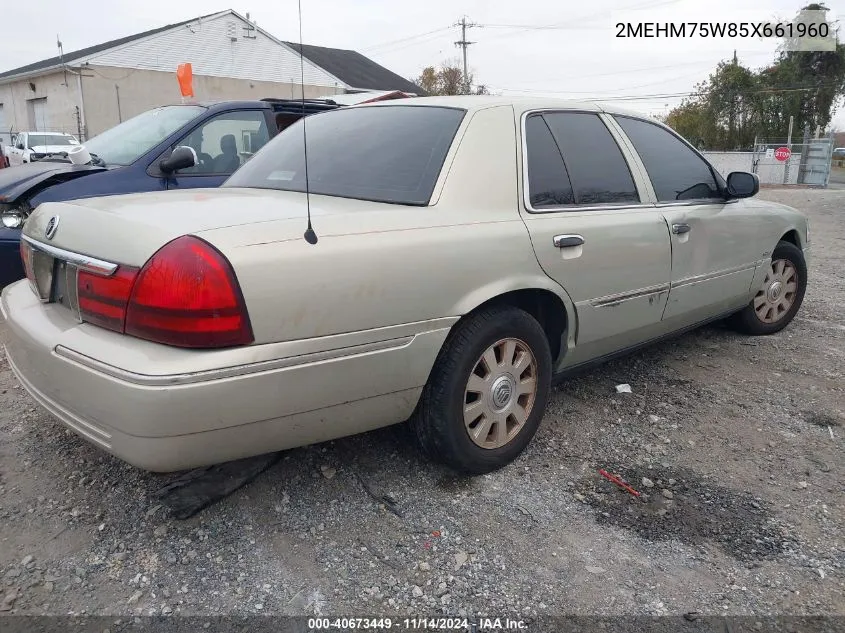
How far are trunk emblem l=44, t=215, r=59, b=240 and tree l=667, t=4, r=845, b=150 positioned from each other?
39.2m

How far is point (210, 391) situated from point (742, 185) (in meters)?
3.47

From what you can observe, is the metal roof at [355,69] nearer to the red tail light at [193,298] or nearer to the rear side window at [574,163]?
the rear side window at [574,163]

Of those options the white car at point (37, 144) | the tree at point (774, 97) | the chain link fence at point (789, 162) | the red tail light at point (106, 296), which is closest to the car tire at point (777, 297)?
the red tail light at point (106, 296)

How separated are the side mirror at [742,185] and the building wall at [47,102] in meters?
27.2

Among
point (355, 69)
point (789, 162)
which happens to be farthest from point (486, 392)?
point (355, 69)

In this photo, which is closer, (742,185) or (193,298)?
(193,298)

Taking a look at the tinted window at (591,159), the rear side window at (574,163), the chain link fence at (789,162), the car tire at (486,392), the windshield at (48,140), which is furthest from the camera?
the chain link fence at (789,162)

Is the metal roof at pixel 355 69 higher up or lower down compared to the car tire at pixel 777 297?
higher up

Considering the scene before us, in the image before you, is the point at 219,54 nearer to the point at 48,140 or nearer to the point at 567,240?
the point at 48,140

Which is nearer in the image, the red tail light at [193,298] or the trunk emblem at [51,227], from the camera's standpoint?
the red tail light at [193,298]

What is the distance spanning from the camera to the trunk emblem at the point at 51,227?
245 centimetres

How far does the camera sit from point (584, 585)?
7.26 ft

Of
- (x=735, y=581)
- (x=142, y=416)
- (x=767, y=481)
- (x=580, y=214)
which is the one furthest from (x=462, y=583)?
(x=580, y=214)

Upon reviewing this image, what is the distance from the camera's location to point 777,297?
4891 mm
